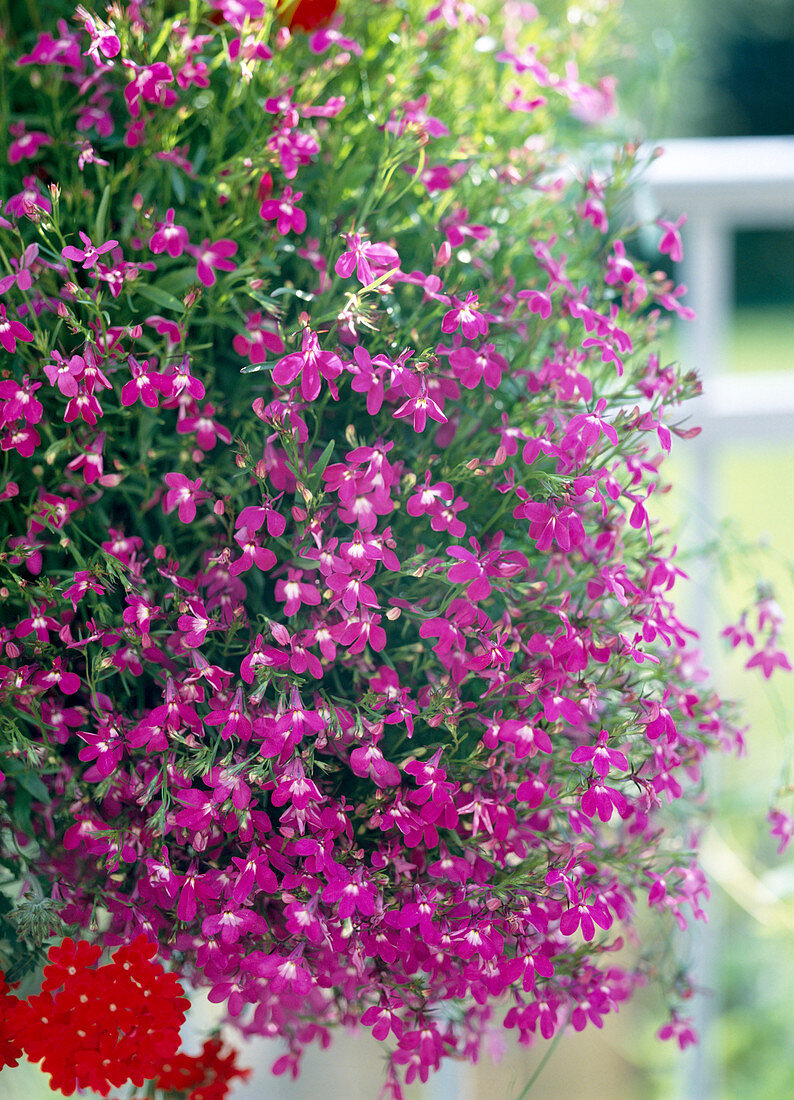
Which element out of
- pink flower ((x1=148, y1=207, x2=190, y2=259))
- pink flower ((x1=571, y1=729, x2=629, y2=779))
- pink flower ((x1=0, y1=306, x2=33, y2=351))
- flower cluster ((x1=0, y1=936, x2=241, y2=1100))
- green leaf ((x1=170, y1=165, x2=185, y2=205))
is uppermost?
green leaf ((x1=170, y1=165, x2=185, y2=205))

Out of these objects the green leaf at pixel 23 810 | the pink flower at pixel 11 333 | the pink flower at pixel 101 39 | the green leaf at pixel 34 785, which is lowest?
the green leaf at pixel 23 810

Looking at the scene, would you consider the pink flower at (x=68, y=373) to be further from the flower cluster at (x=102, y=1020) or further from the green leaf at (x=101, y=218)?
the flower cluster at (x=102, y=1020)

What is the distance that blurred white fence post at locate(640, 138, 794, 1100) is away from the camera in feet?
3.52

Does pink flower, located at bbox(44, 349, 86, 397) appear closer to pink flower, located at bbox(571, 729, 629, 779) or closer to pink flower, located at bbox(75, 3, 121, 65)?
pink flower, located at bbox(75, 3, 121, 65)

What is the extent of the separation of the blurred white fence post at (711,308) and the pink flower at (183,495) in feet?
2.18

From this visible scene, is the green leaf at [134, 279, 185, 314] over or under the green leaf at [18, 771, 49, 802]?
over

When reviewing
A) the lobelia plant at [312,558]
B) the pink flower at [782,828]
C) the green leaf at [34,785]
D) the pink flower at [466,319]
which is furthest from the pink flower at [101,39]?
the pink flower at [782,828]

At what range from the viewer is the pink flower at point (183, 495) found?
54 cm

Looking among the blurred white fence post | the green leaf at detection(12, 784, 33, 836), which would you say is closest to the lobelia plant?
the green leaf at detection(12, 784, 33, 836)

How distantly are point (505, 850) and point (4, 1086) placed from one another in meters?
0.52

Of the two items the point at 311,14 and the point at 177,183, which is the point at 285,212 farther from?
the point at 311,14

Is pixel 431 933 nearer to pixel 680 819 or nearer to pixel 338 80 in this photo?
pixel 680 819

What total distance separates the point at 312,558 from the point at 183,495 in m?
0.08

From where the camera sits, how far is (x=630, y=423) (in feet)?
1.86
